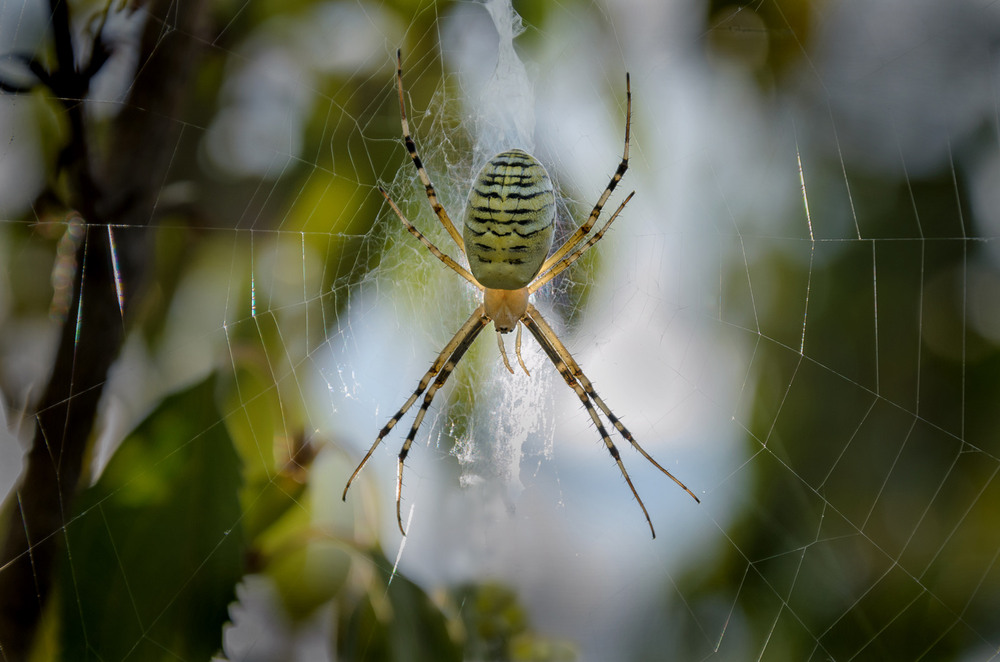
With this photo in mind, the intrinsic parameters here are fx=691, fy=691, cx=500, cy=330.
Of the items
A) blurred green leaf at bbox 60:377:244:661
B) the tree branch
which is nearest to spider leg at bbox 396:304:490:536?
blurred green leaf at bbox 60:377:244:661

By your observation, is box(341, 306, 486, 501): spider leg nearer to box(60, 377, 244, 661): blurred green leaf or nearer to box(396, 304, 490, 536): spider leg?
box(396, 304, 490, 536): spider leg

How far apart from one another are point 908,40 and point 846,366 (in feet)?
3.79

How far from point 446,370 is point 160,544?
144 cm

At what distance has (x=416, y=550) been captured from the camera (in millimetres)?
2645

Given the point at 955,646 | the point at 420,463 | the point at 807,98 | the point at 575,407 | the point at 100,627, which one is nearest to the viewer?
the point at 100,627

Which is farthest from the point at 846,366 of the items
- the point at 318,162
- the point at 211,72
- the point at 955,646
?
the point at 211,72

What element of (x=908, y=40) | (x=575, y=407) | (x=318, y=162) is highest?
(x=908, y=40)

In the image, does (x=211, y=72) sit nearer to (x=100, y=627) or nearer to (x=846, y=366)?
(x=100, y=627)

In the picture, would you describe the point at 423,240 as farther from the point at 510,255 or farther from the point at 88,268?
the point at 88,268

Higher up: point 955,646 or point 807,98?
point 807,98

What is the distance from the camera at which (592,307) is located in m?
3.12

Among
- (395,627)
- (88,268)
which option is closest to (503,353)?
(395,627)

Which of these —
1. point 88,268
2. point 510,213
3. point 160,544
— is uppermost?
point 510,213

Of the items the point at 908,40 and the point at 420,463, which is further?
the point at 420,463
